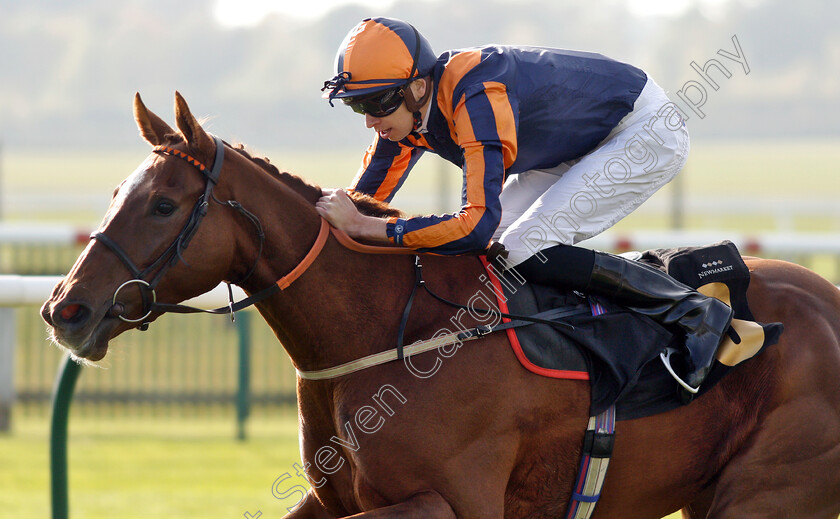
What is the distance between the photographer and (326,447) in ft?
9.82

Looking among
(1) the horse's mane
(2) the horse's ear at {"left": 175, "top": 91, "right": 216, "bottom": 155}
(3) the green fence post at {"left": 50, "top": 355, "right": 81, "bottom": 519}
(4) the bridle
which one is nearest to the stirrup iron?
(1) the horse's mane

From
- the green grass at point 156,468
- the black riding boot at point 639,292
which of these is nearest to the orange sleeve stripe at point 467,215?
the black riding boot at point 639,292

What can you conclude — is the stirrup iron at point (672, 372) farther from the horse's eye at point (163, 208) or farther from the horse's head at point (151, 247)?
the horse's eye at point (163, 208)

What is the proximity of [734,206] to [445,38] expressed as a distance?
66320 mm

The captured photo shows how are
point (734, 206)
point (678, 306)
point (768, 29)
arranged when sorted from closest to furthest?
point (678, 306) → point (734, 206) → point (768, 29)

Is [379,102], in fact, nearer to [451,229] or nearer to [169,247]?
[451,229]

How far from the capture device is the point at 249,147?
120 inches

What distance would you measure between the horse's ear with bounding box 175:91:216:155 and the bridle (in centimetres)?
3

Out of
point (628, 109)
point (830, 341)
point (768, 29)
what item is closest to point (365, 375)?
point (628, 109)

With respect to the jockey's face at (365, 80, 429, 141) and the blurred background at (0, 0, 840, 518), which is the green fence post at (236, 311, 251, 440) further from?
the jockey's face at (365, 80, 429, 141)

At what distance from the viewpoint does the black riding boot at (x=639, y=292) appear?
121 inches

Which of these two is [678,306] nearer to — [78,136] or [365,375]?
[365,375]

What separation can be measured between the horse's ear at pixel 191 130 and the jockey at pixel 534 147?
15.0 inches

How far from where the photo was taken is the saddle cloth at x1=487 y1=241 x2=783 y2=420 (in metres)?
3.01
